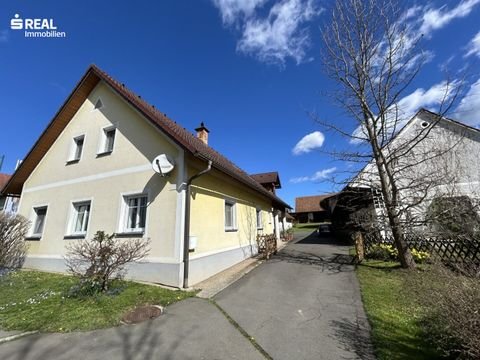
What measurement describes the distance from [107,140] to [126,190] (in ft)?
9.43

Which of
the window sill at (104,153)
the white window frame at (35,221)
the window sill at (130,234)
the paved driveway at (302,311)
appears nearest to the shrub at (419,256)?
the paved driveway at (302,311)

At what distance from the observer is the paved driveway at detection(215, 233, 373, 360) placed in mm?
3457

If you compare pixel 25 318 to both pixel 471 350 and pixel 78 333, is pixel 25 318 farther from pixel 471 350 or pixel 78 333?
pixel 471 350

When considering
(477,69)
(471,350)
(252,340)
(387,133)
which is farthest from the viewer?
(387,133)

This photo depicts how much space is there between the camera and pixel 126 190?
788cm

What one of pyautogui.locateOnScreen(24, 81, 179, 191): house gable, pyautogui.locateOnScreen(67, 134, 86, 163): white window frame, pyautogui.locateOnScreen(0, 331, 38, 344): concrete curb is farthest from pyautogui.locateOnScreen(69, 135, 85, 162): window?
pyautogui.locateOnScreen(0, 331, 38, 344): concrete curb

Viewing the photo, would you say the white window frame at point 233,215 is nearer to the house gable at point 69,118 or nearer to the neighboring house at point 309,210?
the house gable at point 69,118

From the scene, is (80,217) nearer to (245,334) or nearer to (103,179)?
(103,179)

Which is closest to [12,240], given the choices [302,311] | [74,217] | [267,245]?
[74,217]

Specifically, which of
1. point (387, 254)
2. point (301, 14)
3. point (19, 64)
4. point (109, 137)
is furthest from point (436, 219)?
point (19, 64)

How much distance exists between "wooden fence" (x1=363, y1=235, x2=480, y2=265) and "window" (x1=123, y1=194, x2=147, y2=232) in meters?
9.44

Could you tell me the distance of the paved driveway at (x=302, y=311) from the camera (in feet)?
11.3

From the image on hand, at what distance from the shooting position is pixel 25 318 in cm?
453

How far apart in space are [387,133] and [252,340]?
8274 mm
